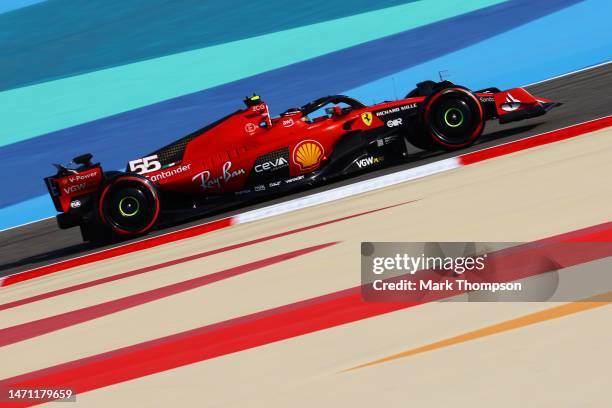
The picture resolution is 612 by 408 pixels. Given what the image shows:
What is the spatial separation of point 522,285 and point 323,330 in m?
0.97

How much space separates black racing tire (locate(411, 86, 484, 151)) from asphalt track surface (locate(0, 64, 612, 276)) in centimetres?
15

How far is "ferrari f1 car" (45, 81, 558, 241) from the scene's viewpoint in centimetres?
877

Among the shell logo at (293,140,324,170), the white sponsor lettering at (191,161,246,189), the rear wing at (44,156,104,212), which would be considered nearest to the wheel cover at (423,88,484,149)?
the shell logo at (293,140,324,170)

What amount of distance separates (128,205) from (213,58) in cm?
716

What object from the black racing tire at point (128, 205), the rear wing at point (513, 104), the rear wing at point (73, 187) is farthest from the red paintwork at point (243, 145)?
the rear wing at point (513, 104)

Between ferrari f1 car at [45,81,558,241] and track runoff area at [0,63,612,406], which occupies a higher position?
ferrari f1 car at [45,81,558,241]

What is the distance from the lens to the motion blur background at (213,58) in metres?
13.6

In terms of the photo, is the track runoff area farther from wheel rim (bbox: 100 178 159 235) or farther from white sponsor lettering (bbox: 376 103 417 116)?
white sponsor lettering (bbox: 376 103 417 116)

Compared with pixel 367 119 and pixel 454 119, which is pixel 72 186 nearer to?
pixel 367 119

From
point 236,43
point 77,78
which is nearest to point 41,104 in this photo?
point 77,78

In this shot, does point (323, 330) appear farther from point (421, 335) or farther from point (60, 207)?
point (60, 207)

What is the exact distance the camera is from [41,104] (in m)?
14.7

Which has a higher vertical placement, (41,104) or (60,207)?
(41,104)

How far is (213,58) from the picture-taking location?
1535cm
